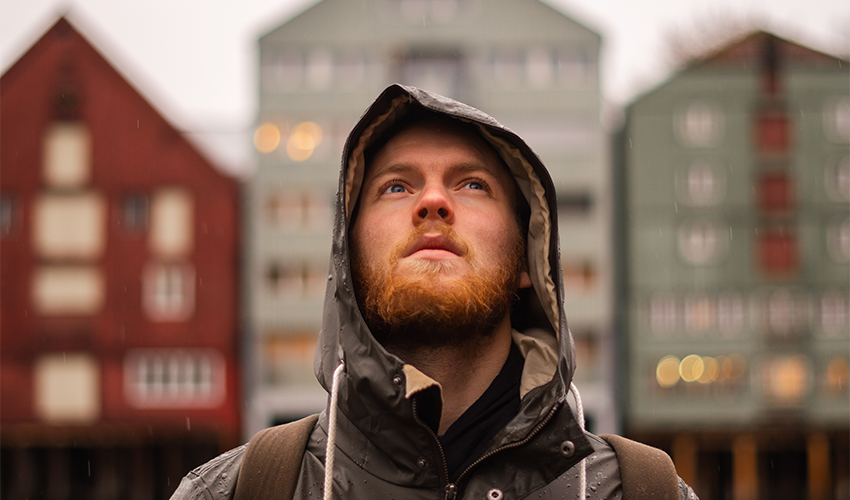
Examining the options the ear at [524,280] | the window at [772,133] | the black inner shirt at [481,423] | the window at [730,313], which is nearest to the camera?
the black inner shirt at [481,423]

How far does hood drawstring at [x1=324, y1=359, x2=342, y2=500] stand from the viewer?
2.20 metres

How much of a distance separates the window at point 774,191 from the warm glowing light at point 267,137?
1952 centimetres

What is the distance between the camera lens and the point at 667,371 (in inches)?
1200

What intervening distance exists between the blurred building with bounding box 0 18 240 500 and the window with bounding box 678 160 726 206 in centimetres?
1810

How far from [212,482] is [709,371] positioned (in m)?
30.8

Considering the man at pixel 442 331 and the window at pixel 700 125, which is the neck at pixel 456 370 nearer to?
the man at pixel 442 331

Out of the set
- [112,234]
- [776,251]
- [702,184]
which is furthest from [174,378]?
[776,251]

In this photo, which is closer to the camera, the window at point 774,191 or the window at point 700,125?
the window at point 700,125

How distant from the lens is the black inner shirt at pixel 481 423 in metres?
2.34

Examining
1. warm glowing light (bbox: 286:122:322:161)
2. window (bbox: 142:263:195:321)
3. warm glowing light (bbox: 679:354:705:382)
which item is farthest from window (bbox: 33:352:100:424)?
warm glowing light (bbox: 679:354:705:382)

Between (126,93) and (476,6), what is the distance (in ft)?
46.4

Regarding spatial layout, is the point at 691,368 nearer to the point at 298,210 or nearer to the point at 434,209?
the point at 298,210

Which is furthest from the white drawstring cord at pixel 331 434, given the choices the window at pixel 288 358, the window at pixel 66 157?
the window at pixel 66 157

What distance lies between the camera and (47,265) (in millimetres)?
29734
